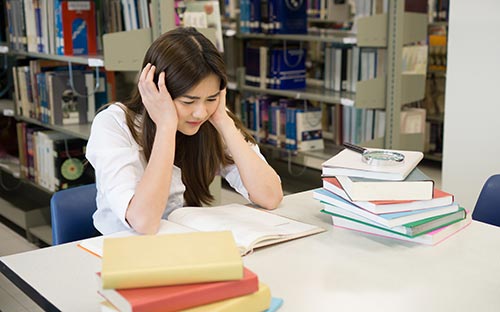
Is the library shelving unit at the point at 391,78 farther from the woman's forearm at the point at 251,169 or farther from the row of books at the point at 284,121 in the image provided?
the woman's forearm at the point at 251,169

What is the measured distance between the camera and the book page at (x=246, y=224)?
1503mm

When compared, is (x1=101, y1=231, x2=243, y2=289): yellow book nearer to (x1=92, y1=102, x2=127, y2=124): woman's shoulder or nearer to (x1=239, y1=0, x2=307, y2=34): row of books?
(x1=92, y1=102, x2=127, y2=124): woman's shoulder

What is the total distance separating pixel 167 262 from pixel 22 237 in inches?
122

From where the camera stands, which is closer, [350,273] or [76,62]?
[350,273]

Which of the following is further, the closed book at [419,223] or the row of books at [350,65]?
the row of books at [350,65]

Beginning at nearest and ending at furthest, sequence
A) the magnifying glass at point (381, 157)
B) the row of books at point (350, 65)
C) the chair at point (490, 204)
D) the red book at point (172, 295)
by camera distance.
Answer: the red book at point (172, 295) → the magnifying glass at point (381, 157) → the chair at point (490, 204) → the row of books at point (350, 65)

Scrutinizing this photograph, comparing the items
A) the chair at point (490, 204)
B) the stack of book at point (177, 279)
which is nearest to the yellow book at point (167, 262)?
the stack of book at point (177, 279)

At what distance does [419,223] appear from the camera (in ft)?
5.00

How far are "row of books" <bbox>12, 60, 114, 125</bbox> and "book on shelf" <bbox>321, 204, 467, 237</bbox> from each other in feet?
7.67

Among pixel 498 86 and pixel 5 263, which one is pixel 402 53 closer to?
pixel 498 86

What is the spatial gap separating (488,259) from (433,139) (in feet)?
13.7

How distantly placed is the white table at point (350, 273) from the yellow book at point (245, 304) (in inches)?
3.3

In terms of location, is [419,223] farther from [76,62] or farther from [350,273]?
[76,62]

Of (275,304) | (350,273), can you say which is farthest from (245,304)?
(350,273)
